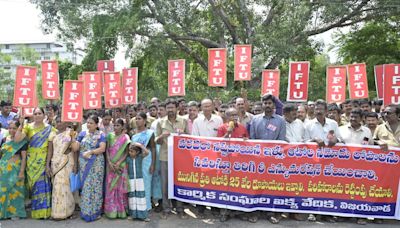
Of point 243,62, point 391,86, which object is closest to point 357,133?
point 391,86

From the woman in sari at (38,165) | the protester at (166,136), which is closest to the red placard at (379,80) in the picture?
the protester at (166,136)

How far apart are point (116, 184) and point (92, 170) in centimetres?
37

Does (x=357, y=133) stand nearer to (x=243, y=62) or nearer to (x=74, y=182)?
(x=243, y=62)

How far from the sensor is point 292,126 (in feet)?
16.3

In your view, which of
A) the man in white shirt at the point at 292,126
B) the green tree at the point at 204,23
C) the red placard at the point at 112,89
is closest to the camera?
the man in white shirt at the point at 292,126

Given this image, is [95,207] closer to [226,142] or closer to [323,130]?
[226,142]

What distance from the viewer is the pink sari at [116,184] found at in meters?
4.74

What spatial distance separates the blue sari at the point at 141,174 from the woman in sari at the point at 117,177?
0.28ft

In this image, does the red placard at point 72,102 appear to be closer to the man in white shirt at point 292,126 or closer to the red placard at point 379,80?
the man in white shirt at point 292,126

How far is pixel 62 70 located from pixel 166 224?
23131 mm

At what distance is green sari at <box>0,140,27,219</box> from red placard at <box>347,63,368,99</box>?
552 centimetres

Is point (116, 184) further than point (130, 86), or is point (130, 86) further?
point (130, 86)

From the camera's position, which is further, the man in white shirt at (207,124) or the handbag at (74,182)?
the man in white shirt at (207,124)

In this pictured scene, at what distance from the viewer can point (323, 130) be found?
4.97 metres
